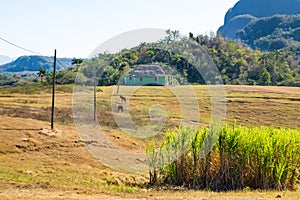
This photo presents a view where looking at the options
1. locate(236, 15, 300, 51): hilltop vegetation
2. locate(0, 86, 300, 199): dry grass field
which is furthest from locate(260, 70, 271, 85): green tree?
locate(236, 15, 300, 51): hilltop vegetation

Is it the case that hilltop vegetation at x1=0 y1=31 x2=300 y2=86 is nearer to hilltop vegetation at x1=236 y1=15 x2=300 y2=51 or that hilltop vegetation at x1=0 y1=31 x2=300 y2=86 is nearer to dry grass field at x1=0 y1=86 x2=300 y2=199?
dry grass field at x1=0 y1=86 x2=300 y2=199

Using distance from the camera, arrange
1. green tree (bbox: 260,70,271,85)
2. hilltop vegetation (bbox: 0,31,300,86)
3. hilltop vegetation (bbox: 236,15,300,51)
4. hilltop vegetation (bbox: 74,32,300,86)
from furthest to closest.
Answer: hilltop vegetation (bbox: 236,15,300,51) → green tree (bbox: 260,70,271,85) → hilltop vegetation (bbox: 74,32,300,86) → hilltop vegetation (bbox: 0,31,300,86)

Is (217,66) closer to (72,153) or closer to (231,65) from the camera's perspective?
(231,65)

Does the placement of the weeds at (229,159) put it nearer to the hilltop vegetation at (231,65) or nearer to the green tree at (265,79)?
the hilltop vegetation at (231,65)

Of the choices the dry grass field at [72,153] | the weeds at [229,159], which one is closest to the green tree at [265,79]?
the dry grass field at [72,153]

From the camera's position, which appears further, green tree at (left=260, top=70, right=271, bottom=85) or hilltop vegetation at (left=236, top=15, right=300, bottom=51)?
hilltop vegetation at (left=236, top=15, right=300, bottom=51)

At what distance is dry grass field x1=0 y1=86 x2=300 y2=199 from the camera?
11484 mm

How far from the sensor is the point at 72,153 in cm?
1714

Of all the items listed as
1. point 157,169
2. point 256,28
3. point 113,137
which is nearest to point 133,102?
point 113,137

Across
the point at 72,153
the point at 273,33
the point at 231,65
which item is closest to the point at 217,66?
the point at 231,65

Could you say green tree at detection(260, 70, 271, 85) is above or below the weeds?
above

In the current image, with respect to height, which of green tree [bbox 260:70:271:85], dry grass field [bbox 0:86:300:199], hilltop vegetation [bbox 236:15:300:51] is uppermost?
hilltop vegetation [bbox 236:15:300:51]

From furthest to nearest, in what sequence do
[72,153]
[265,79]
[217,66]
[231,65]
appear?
[231,65] < [217,66] < [265,79] < [72,153]

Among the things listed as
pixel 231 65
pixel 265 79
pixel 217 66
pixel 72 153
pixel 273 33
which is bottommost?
pixel 72 153
